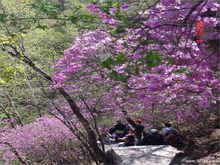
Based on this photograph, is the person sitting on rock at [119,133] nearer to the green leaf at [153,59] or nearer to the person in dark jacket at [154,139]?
the person in dark jacket at [154,139]

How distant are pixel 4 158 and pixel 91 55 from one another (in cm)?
617

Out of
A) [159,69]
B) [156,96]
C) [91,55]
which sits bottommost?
[156,96]

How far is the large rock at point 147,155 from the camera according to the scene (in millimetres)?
8125

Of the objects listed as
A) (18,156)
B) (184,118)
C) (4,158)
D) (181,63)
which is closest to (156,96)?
(184,118)

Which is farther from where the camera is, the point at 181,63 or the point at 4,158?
the point at 4,158

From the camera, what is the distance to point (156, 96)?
29.9 feet

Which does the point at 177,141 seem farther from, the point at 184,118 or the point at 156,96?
the point at 156,96

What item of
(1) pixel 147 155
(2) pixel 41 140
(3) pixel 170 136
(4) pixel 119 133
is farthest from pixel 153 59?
(4) pixel 119 133

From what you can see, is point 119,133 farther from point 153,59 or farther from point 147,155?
point 153,59

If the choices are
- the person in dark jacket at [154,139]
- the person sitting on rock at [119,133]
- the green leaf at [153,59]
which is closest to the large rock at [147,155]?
the person in dark jacket at [154,139]

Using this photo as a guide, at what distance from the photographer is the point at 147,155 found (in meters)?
8.49

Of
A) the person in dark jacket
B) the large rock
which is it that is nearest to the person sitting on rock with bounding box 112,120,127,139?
the person in dark jacket

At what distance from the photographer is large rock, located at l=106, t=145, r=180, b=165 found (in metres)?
8.12

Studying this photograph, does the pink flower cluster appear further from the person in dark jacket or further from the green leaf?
the green leaf
